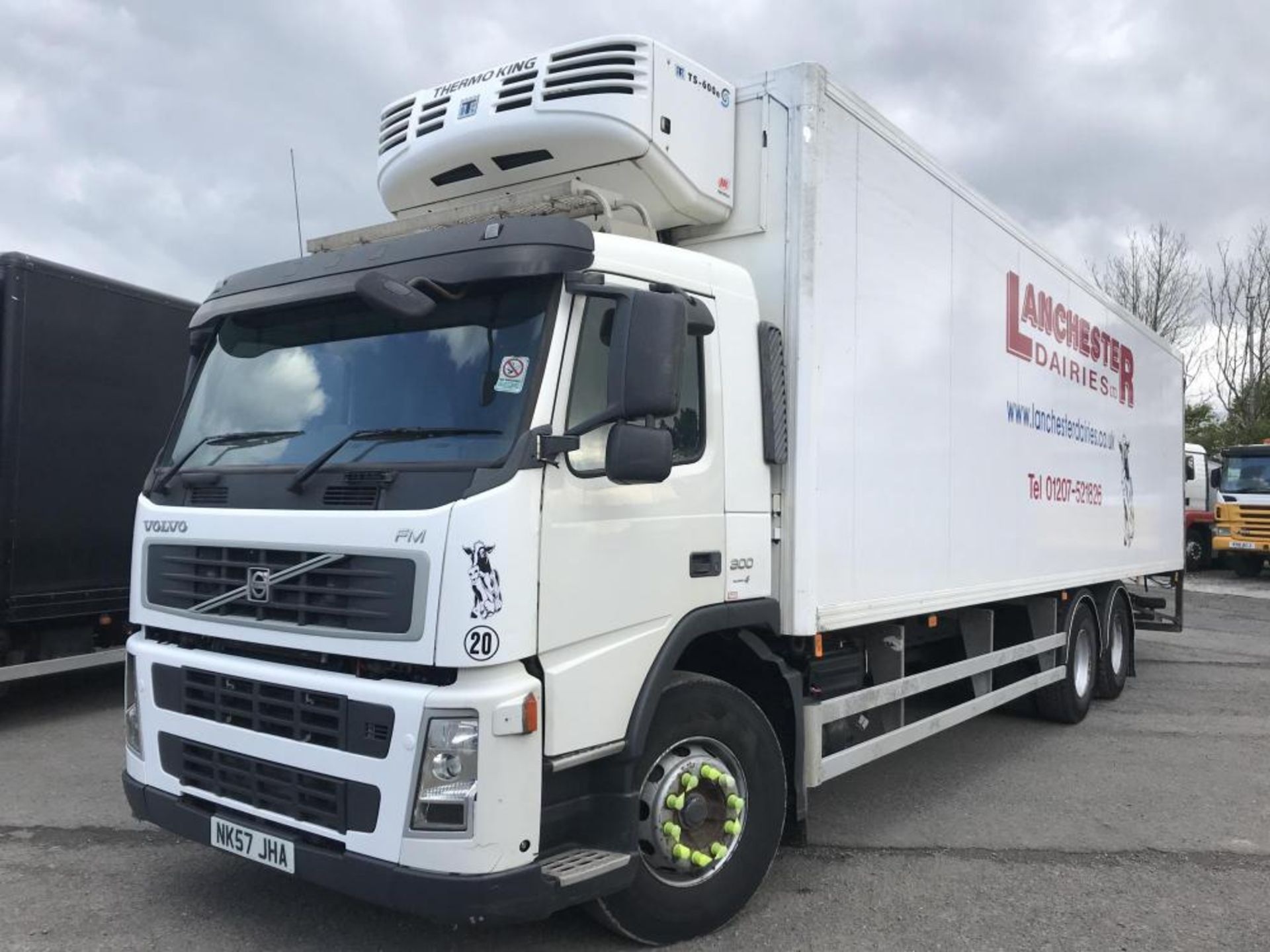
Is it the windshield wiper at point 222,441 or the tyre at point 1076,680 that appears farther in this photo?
the tyre at point 1076,680

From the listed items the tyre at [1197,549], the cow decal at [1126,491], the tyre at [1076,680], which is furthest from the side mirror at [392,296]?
the tyre at [1197,549]

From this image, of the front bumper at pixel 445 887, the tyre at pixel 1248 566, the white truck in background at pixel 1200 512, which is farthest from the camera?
the white truck in background at pixel 1200 512

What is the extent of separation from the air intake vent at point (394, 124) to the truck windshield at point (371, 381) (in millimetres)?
1404

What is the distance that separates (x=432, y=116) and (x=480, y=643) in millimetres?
2837

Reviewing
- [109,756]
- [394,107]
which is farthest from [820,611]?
[109,756]

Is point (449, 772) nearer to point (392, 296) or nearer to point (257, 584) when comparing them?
point (257, 584)

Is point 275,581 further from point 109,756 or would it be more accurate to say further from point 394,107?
point 109,756

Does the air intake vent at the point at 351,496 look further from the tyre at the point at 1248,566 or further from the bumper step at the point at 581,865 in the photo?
the tyre at the point at 1248,566

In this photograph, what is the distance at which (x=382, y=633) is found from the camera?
3141 millimetres

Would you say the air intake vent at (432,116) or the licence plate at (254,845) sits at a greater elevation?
the air intake vent at (432,116)

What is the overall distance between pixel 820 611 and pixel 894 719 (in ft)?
4.48

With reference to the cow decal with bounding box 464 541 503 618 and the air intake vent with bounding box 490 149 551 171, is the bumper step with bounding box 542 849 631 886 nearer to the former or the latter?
the cow decal with bounding box 464 541 503 618

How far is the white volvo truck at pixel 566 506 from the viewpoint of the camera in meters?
3.11

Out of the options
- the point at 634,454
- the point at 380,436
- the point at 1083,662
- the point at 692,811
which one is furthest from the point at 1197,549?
the point at 380,436
